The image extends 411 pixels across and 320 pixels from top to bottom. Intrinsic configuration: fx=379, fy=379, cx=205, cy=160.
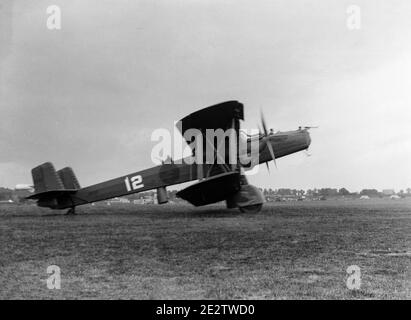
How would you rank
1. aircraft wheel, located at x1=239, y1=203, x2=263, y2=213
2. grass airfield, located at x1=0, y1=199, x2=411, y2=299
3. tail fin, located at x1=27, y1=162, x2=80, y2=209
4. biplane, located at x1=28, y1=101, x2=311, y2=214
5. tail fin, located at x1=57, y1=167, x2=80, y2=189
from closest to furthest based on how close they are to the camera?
grass airfield, located at x1=0, y1=199, x2=411, y2=299
biplane, located at x1=28, y1=101, x2=311, y2=214
aircraft wheel, located at x1=239, y1=203, x2=263, y2=213
tail fin, located at x1=27, y1=162, x2=80, y2=209
tail fin, located at x1=57, y1=167, x2=80, y2=189

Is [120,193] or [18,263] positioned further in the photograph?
[120,193]

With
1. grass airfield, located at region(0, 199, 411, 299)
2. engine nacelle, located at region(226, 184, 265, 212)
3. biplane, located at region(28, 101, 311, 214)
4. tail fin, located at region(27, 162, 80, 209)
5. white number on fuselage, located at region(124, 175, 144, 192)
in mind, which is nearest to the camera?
grass airfield, located at region(0, 199, 411, 299)

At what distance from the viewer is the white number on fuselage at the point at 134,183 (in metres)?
13.7

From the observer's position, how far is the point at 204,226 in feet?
28.6

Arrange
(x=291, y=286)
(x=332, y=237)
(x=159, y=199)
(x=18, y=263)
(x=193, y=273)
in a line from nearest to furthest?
(x=291, y=286)
(x=193, y=273)
(x=18, y=263)
(x=332, y=237)
(x=159, y=199)

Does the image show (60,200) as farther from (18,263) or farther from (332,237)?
(332,237)

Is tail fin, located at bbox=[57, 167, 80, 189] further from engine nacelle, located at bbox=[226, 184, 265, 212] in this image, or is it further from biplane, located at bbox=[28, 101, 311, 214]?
engine nacelle, located at bbox=[226, 184, 265, 212]

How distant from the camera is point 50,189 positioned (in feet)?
47.1

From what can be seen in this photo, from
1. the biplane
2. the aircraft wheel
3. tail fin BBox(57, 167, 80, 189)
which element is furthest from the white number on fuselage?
the aircraft wheel

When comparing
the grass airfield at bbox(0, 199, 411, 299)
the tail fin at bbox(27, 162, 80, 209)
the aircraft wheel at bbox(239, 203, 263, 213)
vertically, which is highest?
the tail fin at bbox(27, 162, 80, 209)

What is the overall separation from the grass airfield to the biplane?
3.43 metres

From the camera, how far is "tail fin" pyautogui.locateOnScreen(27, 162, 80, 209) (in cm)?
1420
